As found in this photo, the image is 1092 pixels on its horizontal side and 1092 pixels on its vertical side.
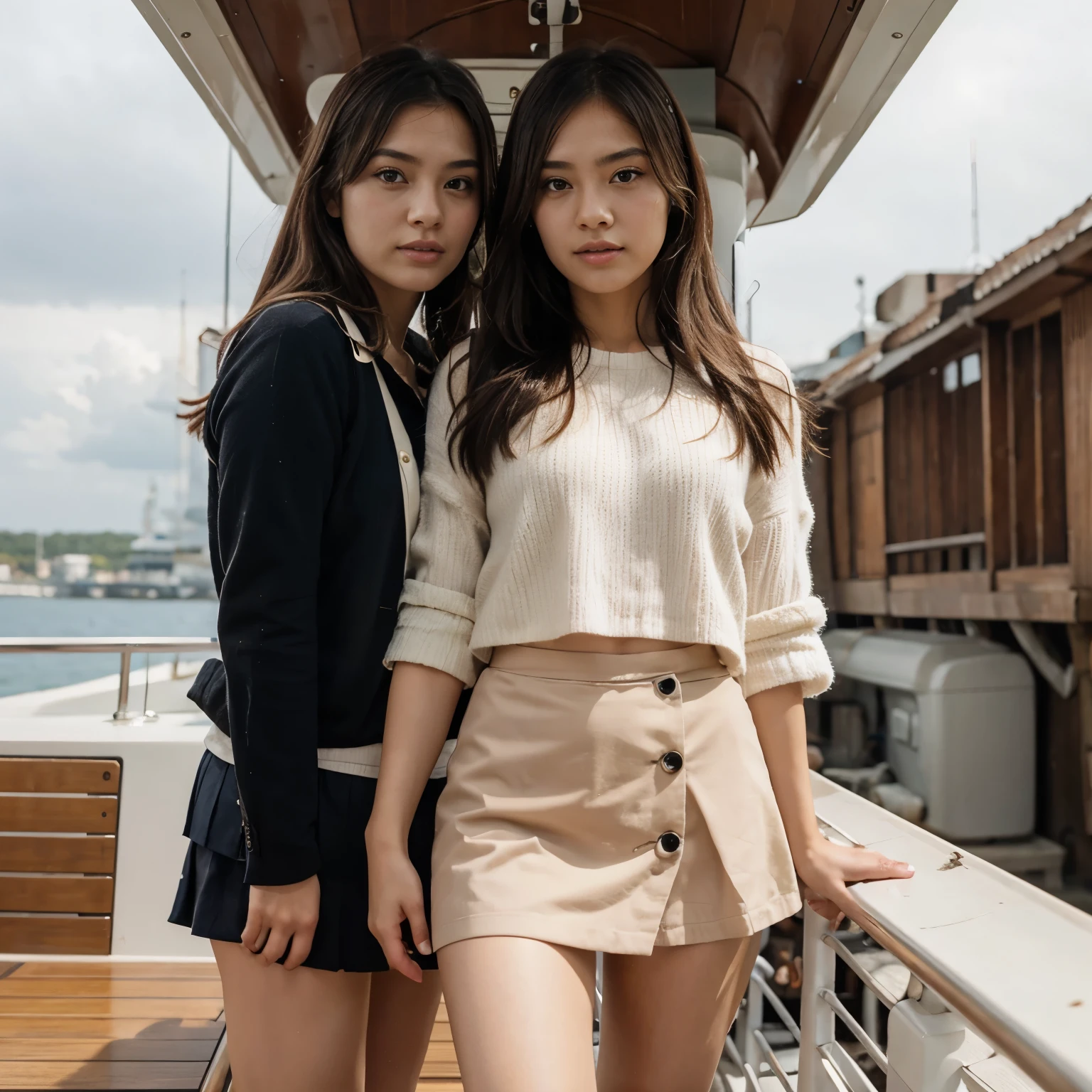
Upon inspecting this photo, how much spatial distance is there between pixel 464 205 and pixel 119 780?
5.84 ft

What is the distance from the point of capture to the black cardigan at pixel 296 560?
35.4 inches

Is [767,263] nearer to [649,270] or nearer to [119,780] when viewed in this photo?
[649,270]

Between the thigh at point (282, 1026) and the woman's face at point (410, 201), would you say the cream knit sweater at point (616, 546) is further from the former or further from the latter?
the thigh at point (282, 1026)

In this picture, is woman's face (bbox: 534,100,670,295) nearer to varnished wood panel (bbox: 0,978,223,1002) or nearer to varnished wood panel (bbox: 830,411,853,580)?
varnished wood panel (bbox: 0,978,223,1002)

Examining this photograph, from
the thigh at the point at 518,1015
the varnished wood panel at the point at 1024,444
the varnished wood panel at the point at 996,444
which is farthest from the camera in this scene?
the varnished wood panel at the point at 996,444

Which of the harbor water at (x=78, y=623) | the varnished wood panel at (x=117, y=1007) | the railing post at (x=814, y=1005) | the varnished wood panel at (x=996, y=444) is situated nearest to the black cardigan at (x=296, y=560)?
the railing post at (x=814, y=1005)

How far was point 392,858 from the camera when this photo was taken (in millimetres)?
948

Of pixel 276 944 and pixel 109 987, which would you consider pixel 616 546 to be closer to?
pixel 276 944

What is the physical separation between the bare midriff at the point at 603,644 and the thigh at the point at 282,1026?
1.33 ft

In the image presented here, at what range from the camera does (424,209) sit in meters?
1.07

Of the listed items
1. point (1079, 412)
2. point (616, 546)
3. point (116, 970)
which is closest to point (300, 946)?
point (616, 546)

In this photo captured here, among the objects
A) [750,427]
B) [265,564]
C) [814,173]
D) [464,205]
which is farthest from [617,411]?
[814,173]

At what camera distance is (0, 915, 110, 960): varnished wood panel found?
222 cm

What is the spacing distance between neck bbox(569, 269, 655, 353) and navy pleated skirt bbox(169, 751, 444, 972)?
0.60 m
